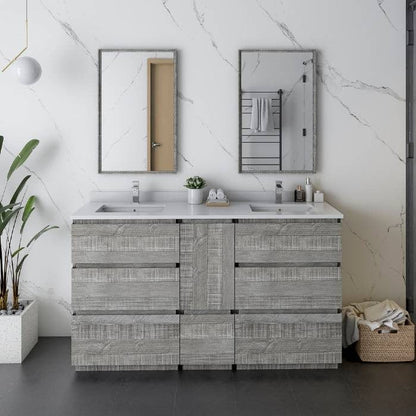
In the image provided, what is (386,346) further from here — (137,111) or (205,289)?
(137,111)

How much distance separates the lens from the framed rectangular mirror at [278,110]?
4234 mm

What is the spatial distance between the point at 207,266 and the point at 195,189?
612mm

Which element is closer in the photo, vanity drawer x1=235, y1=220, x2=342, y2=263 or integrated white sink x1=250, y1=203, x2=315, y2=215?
vanity drawer x1=235, y1=220, x2=342, y2=263

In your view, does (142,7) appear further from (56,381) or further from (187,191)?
(56,381)

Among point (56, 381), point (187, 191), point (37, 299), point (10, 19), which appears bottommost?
point (56, 381)

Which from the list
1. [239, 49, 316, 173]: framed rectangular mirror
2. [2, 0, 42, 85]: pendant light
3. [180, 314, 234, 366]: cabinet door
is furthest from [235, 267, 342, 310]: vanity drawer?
[2, 0, 42, 85]: pendant light

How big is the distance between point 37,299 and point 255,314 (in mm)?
1473

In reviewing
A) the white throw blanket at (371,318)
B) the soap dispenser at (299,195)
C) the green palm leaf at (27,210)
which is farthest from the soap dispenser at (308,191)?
the green palm leaf at (27,210)

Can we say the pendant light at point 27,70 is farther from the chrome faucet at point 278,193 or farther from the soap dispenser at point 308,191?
the soap dispenser at point 308,191

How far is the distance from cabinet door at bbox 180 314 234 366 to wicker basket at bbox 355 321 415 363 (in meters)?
0.78

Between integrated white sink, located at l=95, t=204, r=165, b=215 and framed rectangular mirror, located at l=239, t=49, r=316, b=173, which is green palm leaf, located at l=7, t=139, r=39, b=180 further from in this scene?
framed rectangular mirror, located at l=239, t=49, r=316, b=173

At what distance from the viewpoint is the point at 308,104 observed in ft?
14.0

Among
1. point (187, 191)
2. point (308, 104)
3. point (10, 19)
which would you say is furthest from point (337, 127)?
point (10, 19)

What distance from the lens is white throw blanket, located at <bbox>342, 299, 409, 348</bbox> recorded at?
12.9 feet
